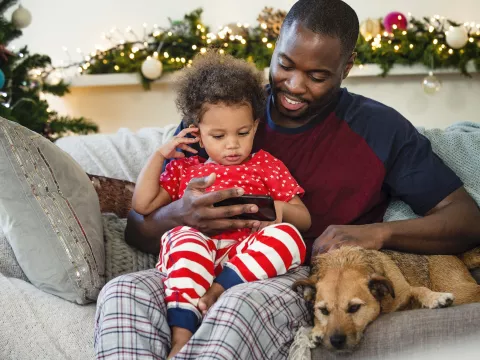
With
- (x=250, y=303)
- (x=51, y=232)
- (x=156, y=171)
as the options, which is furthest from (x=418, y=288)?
(x=51, y=232)

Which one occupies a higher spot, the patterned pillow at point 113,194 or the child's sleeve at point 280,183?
the child's sleeve at point 280,183

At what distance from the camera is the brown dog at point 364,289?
1.70 meters

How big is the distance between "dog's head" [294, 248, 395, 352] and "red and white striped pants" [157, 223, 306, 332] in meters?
0.09

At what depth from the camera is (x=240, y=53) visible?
4.50 metres

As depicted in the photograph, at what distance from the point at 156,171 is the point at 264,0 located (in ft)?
10.1

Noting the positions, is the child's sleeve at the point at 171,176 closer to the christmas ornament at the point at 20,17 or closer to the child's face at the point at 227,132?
the child's face at the point at 227,132

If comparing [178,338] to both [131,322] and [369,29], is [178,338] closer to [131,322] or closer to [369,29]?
[131,322]

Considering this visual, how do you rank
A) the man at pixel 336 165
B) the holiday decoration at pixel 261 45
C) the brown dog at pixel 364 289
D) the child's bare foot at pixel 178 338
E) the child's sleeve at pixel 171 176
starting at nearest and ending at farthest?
the child's bare foot at pixel 178 338
the brown dog at pixel 364 289
the man at pixel 336 165
the child's sleeve at pixel 171 176
the holiday decoration at pixel 261 45

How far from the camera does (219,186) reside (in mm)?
2020

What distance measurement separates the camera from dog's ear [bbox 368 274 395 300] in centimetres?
178

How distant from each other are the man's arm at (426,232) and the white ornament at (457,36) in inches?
91.1

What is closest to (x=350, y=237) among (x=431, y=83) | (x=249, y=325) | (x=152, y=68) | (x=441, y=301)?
(x=441, y=301)

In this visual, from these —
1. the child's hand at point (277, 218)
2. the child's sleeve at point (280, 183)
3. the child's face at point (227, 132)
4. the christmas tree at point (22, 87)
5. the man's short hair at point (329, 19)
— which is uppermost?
the man's short hair at point (329, 19)

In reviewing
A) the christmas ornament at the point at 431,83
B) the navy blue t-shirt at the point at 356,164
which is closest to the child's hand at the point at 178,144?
the navy blue t-shirt at the point at 356,164
